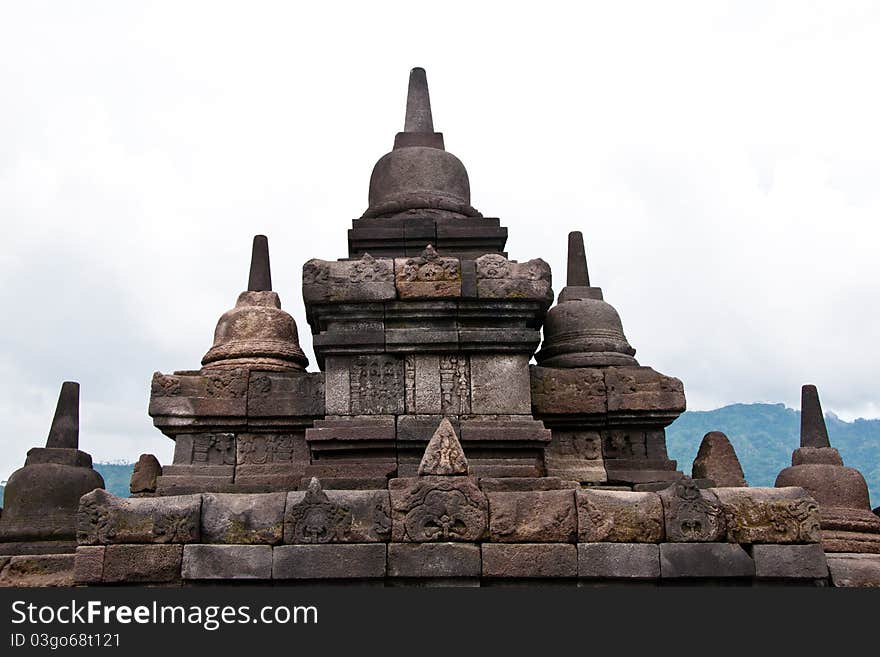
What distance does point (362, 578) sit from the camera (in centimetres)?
521

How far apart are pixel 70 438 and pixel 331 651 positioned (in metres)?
5.07

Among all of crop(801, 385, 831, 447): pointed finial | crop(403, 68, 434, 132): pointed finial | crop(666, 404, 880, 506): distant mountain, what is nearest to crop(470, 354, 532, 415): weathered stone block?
crop(403, 68, 434, 132): pointed finial

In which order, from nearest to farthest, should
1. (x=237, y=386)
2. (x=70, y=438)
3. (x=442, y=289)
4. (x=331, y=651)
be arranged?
1. (x=331, y=651)
2. (x=442, y=289)
3. (x=237, y=386)
4. (x=70, y=438)

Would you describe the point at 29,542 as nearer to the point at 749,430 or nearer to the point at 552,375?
the point at 552,375

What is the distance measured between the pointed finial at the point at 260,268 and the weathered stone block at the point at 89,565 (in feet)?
14.0

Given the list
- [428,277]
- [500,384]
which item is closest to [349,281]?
[428,277]

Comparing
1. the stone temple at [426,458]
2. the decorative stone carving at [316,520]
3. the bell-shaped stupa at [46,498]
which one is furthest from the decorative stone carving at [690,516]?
the bell-shaped stupa at [46,498]

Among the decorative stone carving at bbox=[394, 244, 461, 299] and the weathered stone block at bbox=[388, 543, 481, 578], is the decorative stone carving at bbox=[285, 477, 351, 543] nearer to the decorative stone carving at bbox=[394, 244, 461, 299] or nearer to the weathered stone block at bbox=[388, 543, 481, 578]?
the weathered stone block at bbox=[388, 543, 481, 578]

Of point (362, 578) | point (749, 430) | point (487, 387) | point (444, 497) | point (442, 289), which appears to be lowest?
point (362, 578)

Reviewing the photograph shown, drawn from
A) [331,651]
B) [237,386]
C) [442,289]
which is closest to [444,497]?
[331,651]

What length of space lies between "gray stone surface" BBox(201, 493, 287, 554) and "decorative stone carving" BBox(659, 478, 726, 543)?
256 cm

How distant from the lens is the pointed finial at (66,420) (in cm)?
844

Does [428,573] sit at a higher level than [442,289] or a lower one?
lower

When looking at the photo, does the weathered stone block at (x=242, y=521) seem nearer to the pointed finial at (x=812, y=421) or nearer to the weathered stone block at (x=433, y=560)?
the weathered stone block at (x=433, y=560)
